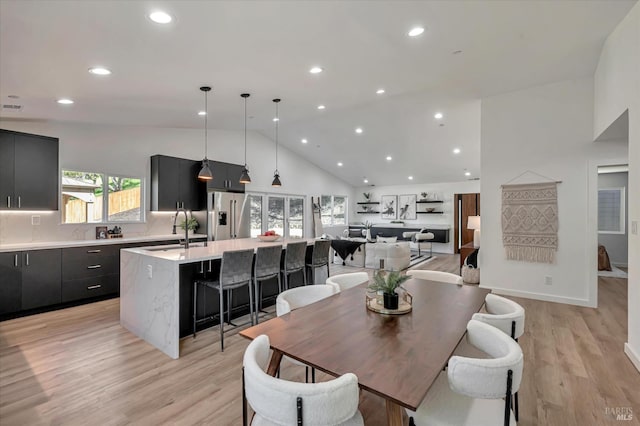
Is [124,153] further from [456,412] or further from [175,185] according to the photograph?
[456,412]

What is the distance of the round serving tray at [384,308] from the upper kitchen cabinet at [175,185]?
5.02 metres

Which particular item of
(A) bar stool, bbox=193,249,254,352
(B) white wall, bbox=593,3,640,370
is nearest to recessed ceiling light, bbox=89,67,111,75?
(A) bar stool, bbox=193,249,254,352

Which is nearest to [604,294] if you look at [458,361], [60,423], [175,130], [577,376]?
[577,376]

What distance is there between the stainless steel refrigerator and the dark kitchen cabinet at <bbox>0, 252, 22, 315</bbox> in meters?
2.85

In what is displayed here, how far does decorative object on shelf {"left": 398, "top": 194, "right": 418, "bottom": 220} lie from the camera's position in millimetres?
11469

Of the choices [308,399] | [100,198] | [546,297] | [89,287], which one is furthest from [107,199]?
[546,297]

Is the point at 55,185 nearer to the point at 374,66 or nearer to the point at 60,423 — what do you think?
the point at 60,423

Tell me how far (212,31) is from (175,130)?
4459mm

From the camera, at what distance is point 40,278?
4.16 metres

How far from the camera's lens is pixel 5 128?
4324mm

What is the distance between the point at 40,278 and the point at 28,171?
1.51 metres

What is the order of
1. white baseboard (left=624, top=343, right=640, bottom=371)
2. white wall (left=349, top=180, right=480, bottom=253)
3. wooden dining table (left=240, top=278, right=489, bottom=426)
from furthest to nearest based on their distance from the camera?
white wall (left=349, top=180, right=480, bottom=253) < white baseboard (left=624, top=343, right=640, bottom=371) < wooden dining table (left=240, top=278, right=489, bottom=426)

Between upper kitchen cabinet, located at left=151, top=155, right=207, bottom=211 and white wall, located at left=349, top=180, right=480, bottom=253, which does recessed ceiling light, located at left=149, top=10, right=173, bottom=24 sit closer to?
upper kitchen cabinet, located at left=151, top=155, right=207, bottom=211

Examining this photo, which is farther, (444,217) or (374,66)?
(444,217)
